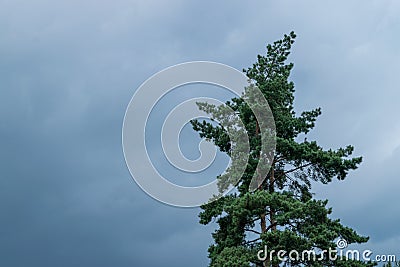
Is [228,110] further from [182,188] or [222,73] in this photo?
[182,188]

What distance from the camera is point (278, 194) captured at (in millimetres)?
19750

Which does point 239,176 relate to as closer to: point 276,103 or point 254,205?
point 254,205

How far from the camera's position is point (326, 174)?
70.1 ft

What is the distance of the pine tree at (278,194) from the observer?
62.0 feet

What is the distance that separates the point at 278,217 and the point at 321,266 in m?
2.21

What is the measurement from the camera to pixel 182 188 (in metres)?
19.4

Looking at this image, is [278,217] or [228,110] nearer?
[278,217]

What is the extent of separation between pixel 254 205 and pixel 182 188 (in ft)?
8.61

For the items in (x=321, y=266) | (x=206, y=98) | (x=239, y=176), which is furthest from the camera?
(x=206, y=98)

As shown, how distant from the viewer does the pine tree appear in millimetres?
18891

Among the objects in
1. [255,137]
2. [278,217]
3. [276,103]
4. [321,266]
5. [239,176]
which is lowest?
[321,266]

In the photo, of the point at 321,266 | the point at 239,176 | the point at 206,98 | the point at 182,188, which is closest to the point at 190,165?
the point at 182,188

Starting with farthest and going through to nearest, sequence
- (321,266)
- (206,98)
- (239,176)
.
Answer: (206,98)
(239,176)
(321,266)

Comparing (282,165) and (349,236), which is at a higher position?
(282,165)
